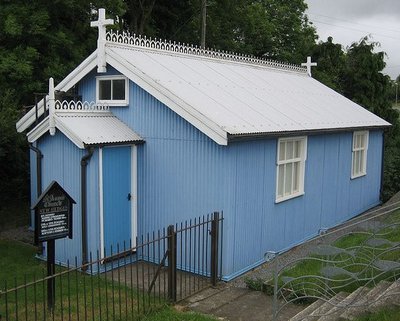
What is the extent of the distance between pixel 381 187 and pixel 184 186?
10351 millimetres

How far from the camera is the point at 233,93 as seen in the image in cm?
1096

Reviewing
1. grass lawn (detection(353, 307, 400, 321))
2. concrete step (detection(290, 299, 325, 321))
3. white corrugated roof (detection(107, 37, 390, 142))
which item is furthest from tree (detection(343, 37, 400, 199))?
grass lawn (detection(353, 307, 400, 321))

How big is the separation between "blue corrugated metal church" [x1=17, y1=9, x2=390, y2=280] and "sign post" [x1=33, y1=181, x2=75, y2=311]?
64.1 inches

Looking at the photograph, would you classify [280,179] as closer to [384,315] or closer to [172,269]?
[172,269]

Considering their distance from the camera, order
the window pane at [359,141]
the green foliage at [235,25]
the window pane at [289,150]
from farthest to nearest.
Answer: the green foliage at [235,25]
the window pane at [359,141]
the window pane at [289,150]

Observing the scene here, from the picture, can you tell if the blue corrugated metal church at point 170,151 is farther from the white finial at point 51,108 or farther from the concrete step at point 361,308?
the concrete step at point 361,308

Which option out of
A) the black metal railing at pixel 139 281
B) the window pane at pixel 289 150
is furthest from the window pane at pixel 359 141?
the black metal railing at pixel 139 281

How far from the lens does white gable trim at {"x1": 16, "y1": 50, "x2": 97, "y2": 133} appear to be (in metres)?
10.3

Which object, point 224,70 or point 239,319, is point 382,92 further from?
point 239,319

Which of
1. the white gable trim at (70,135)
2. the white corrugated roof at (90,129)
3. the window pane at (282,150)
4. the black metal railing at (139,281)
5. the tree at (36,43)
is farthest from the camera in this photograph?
the tree at (36,43)

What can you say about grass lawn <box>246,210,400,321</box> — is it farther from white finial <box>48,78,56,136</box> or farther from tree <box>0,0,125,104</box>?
tree <box>0,0,125,104</box>

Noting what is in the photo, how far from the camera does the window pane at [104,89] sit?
1042 cm

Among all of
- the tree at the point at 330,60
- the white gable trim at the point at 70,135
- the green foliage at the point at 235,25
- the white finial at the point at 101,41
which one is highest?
the green foliage at the point at 235,25

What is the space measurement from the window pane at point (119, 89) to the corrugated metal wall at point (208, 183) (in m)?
0.26
